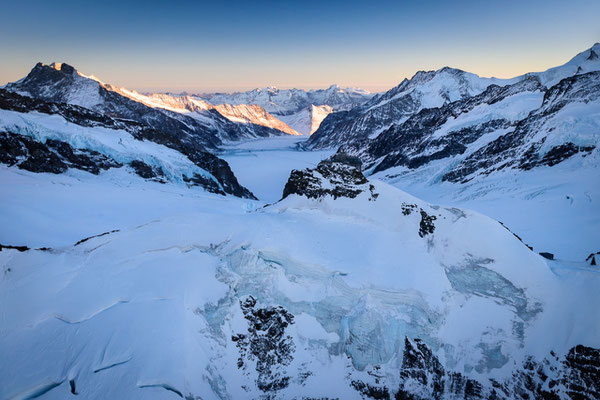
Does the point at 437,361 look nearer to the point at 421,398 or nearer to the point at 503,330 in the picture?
the point at 421,398

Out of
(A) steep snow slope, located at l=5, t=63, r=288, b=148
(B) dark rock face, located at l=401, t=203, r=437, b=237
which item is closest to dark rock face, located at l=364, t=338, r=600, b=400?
(B) dark rock face, located at l=401, t=203, r=437, b=237

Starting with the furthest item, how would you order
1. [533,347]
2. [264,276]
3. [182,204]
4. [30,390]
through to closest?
[182,204] < [264,276] < [533,347] < [30,390]

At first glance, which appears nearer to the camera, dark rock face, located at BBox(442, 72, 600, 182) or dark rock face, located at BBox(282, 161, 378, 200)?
dark rock face, located at BBox(282, 161, 378, 200)

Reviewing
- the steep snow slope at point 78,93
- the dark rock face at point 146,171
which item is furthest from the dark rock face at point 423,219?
the steep snow slope at point 78,93

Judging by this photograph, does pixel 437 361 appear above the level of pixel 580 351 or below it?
below

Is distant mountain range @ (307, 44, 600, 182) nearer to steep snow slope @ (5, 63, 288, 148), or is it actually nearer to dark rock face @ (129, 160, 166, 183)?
dark rock face @ (129, 160, 166, 183)

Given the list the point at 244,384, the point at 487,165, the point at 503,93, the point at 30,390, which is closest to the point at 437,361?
the point at 244,384

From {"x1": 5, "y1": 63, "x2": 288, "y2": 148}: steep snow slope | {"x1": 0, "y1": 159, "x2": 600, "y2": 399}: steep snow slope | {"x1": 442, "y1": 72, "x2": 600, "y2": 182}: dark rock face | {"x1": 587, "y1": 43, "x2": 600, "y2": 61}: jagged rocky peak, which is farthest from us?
{"x1": 5, "y1": 63, "x2": 288, "y2": 148}: steep snow slope
